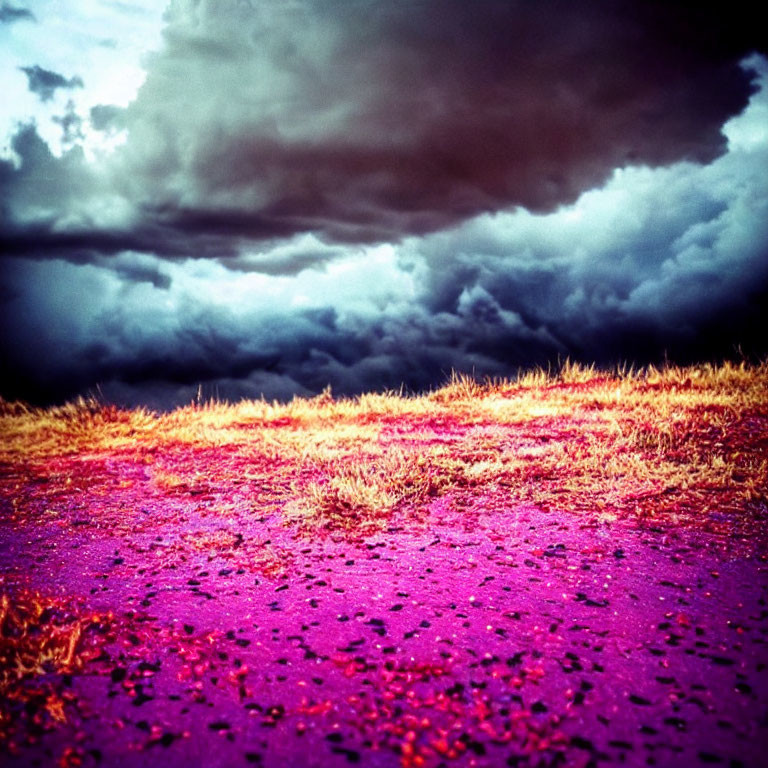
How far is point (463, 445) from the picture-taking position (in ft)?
30.8

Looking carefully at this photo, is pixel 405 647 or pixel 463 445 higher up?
pixel 463 445

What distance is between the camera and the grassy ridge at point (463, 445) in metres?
6.57

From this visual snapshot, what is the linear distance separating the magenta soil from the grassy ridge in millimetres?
808

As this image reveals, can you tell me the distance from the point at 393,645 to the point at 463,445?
19.1 ft

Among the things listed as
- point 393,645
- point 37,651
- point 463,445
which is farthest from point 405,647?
point 463,445

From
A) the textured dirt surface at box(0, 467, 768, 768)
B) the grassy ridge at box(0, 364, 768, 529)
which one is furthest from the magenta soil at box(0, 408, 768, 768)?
the grassy ridge at box(0, 364, 768, 529)

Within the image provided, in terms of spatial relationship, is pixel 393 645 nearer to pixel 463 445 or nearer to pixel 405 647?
pixel 405 647

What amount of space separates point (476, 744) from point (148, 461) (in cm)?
847

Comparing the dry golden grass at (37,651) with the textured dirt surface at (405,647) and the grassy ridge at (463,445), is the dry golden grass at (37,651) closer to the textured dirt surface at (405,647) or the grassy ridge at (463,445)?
the textured dirt surface at (405,647)

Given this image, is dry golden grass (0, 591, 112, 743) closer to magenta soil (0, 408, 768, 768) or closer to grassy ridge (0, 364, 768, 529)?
magenta soil (0, 408, 768, 768)

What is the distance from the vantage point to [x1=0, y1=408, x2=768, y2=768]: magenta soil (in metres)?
2.85

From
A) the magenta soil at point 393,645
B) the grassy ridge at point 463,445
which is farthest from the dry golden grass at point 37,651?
the grassy ridge at point 463,445

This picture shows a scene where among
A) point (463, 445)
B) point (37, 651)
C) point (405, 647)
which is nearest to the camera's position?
point (37, 651)

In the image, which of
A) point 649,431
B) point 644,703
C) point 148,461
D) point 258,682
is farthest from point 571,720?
point 148,461
